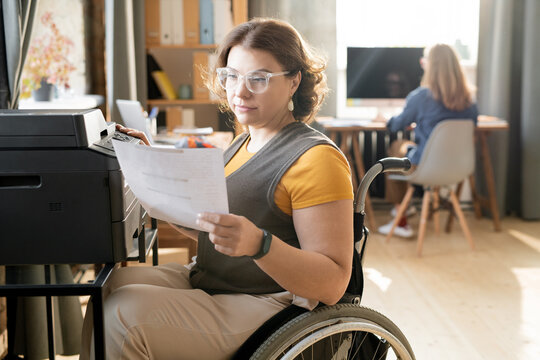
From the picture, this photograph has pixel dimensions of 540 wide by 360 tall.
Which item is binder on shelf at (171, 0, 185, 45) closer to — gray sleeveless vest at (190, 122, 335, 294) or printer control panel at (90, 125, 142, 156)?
printer control panel at (90, 125, 142, 156)

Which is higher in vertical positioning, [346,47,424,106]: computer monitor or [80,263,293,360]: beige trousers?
[346,47,424,106]: computer monitor

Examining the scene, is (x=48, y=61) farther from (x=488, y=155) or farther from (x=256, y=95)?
(x=488, y=155)

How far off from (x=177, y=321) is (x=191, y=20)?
120 inches

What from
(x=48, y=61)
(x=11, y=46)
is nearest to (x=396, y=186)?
(x=48, y=61)

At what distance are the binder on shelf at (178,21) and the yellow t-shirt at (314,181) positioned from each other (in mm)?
2926

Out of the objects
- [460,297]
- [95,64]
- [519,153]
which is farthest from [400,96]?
[95,64]

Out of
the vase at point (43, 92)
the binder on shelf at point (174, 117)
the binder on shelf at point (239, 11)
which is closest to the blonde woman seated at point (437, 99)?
the binder on shelf at point (239, 11)

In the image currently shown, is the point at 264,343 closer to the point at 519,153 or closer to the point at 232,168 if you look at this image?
the point at 232,168

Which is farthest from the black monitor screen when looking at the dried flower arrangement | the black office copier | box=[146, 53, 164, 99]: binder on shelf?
the black office copier

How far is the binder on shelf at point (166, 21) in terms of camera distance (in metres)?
3.95

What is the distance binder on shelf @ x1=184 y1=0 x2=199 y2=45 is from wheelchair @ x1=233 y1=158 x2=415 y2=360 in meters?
2.81

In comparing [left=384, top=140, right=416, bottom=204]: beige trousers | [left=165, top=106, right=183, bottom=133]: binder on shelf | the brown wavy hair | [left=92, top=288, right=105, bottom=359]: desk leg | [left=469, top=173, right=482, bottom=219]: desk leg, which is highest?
the brown wavy hair

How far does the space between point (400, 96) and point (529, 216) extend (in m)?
1.30

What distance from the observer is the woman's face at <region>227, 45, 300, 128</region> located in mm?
1288
